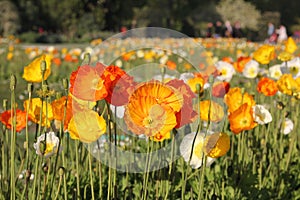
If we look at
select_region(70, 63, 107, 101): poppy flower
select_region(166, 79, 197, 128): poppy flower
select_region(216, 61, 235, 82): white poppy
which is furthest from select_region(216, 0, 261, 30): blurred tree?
select_region(70, 63, 107, 101): poppy flower

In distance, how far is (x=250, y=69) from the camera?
9.11ft

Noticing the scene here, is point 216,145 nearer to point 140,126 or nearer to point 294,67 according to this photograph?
point 140,126

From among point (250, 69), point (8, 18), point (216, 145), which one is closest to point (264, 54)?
point (250, 69)

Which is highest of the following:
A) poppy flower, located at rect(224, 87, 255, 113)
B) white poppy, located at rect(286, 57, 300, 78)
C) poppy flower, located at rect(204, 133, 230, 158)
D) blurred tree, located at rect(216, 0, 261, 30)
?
blurred tree, located at rect(216, 0, 261, 30)

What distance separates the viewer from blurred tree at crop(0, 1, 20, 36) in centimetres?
1911

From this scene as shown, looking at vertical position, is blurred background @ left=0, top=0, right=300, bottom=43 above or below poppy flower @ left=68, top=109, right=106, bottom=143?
above

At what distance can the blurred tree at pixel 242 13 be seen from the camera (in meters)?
26.6

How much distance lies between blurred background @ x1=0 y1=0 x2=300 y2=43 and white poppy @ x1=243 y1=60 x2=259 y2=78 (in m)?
10.3

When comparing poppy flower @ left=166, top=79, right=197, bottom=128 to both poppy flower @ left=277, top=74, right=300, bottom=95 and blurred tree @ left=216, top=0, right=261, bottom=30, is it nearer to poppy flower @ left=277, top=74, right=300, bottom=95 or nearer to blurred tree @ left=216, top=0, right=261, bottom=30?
poppy flower @ left=277, top=74, right=300, bottom=95

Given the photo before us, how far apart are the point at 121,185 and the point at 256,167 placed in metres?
0.59

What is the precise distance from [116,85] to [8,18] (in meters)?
18.8

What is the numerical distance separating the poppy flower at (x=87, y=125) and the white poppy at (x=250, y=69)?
1.54m

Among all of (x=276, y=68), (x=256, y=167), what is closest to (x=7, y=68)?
(x=276, y=68)

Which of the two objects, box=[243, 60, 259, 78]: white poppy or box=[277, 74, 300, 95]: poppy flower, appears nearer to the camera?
box=[277, 74, 300, 95]: poppy flower
